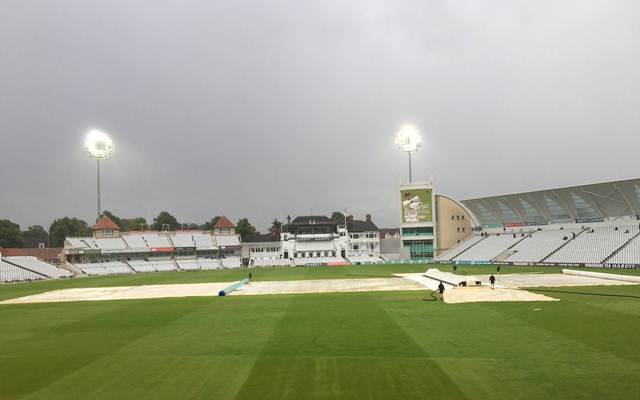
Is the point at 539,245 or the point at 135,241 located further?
the point at 135,241

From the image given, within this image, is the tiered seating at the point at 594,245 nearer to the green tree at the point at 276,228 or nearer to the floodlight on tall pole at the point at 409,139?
the floodlight on tall pole at the point at 409,139

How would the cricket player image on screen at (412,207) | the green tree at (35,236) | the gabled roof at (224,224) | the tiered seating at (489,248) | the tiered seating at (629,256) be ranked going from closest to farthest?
the tiered seating at (629,256), the tiered seating at (489,248), the cricket player image on screen at (412,207), the gabled roof at (224,224), the green tree at (35,236)

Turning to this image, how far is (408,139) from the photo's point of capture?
79.9 meters

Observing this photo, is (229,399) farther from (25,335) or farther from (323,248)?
(323,248)

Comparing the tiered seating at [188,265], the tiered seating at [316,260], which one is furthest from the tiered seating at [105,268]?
the tiered seating at [316,260]

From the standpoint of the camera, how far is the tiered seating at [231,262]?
81.9 metres

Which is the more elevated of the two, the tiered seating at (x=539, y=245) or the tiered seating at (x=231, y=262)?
the tiered seating at (x=539, y=245)

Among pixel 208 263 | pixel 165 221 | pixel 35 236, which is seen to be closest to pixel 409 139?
pixel 208 263

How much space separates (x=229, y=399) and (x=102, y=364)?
600cm

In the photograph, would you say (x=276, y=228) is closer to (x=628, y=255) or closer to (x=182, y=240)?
(x=182, y=240)

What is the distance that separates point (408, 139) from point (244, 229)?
158 ft

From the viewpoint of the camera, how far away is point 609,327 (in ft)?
55.4

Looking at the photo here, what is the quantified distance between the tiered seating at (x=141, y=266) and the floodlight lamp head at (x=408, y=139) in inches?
1943

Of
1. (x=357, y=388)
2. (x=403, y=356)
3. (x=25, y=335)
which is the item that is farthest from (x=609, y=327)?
(x=25, y=335)
